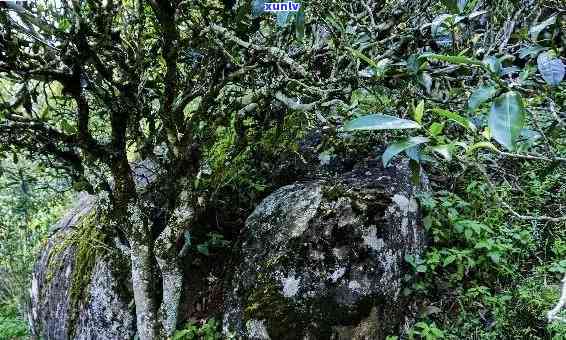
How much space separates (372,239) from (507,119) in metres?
2.10

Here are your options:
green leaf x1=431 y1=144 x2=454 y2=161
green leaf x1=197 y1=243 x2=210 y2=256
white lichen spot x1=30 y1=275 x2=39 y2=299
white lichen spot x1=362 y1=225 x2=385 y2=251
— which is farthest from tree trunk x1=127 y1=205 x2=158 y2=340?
green leaf x1=431 y1=144 x2=454 y2=161

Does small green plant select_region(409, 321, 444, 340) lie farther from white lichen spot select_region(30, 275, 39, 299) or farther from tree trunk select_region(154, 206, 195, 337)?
white lichen spot select_region(30, 275, 39, 299)

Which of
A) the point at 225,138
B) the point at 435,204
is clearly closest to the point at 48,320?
the point at 225,138

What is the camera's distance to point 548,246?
3.35 m

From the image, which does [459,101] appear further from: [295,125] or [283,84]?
[295,125]

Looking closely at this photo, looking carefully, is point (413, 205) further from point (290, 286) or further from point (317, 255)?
point (290, 286)

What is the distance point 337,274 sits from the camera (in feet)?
8.92

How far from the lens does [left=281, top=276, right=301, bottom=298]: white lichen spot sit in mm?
2711

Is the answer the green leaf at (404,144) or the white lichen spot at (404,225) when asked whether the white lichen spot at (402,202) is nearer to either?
the white lichen spot at (404,225)

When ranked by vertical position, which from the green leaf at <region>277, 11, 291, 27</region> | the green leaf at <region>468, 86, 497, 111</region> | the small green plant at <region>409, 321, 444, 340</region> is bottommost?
the small green plant at <region>409, 321, 444, 340</region>

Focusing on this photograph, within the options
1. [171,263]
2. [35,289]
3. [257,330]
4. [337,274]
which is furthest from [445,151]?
[35,289]

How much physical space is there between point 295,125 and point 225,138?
0.62m

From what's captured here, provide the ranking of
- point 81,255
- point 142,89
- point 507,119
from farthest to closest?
point 81,255 → point 142,89 → point 507,119

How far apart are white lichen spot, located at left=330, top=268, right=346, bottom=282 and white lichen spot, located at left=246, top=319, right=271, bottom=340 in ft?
1.64
